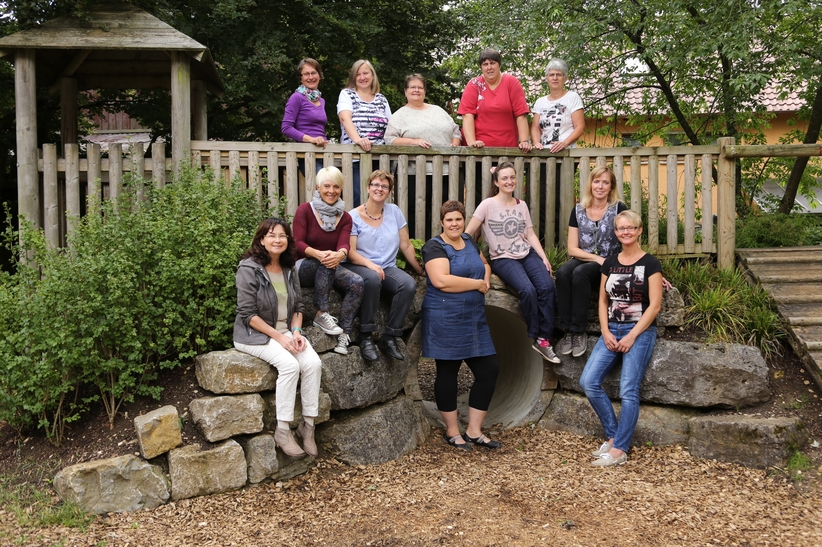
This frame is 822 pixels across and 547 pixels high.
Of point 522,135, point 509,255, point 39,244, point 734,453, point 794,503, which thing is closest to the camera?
point 794,503

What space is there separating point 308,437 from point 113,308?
164 centimetres

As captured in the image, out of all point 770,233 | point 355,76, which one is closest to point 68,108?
point 355,76

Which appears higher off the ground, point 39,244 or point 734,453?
point 39,244

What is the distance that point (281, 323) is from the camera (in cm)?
521

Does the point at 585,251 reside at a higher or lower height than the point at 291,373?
higher

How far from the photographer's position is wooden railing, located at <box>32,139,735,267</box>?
6609mm

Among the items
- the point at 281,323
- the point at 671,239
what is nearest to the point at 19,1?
the point at 281,323

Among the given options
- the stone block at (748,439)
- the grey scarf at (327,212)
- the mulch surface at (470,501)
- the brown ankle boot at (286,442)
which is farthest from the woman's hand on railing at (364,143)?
the stone block at (748,439)

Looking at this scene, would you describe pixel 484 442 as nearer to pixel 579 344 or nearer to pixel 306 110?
pixel 579 344

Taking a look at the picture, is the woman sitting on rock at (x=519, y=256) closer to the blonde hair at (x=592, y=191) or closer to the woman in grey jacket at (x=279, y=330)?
the blonde hair at (x=592, y=191)

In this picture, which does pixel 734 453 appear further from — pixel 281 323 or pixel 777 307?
pixel 281 323

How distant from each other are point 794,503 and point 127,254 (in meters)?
4.95

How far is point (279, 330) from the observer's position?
520cm

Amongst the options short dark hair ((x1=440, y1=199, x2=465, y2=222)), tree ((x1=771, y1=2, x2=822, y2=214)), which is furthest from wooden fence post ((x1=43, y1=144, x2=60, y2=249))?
tree ((x1=771, y1=2, x2=822, y2=214))
